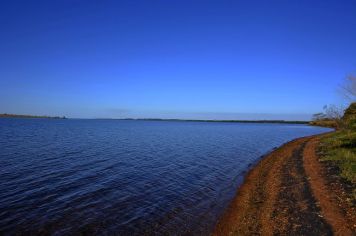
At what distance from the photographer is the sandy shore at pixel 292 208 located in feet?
35.9

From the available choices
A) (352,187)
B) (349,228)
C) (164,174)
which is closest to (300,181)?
(352,187)

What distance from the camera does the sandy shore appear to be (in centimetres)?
1095

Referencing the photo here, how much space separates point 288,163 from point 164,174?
1158 centimetres

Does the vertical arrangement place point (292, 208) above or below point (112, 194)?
above

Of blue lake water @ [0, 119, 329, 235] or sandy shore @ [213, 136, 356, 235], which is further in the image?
blue lake water @ [0, 119, 329, 235]

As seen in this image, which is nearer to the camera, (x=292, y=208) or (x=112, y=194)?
(x=292, y=208)

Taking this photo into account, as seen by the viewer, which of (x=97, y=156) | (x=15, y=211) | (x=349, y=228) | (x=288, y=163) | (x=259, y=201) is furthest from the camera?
(x=97, y=156)

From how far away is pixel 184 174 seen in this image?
2316 centimetres

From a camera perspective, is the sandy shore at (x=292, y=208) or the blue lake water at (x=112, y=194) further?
the blue lake water at (x=112, y=194)

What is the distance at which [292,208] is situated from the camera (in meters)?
13.3

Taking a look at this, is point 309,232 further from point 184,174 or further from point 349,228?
point 184,174

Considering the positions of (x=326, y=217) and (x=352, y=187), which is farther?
(x=352, y=187)

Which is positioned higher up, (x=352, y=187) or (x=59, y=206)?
(x=352, y=187)

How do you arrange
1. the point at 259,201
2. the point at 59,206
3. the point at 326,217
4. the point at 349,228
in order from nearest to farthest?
the point at 349,228 → the point at 326,217 → the point at 59,206 → the point at 259,201
